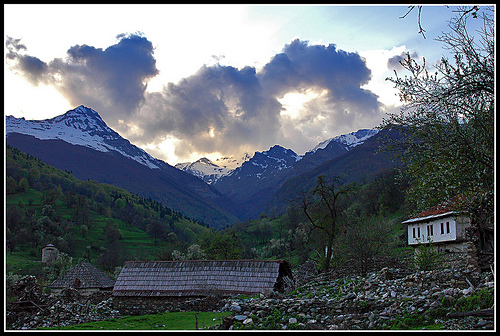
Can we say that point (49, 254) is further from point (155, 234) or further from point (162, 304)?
point (162, 304)

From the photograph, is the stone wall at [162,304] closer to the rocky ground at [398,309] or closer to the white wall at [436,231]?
the rocky ground at [398,309]

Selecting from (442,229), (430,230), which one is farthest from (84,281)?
(442,229)

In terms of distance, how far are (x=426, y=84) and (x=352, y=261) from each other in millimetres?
24070

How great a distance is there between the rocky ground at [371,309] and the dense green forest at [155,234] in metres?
14.8

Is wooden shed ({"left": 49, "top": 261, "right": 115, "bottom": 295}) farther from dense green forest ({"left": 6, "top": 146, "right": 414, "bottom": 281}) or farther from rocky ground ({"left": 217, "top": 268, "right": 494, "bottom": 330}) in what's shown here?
rocky ground ({"left": 217, "top": 268, "right": 494, "bottom": 330})

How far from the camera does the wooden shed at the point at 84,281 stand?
43.7 m

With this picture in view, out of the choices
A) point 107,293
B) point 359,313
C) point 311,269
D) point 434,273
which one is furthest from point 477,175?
point 311,269

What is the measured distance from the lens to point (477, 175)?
44.9ft

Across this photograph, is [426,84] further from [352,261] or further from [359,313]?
[352,261]

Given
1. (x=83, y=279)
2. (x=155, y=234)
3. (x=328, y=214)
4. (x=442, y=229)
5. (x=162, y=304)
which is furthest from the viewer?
(x=155, y=234)

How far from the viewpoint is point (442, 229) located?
3791 cm

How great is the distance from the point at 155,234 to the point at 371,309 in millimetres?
168505

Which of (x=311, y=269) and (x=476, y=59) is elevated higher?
(x=476, y=59)

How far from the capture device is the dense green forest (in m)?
57.4
